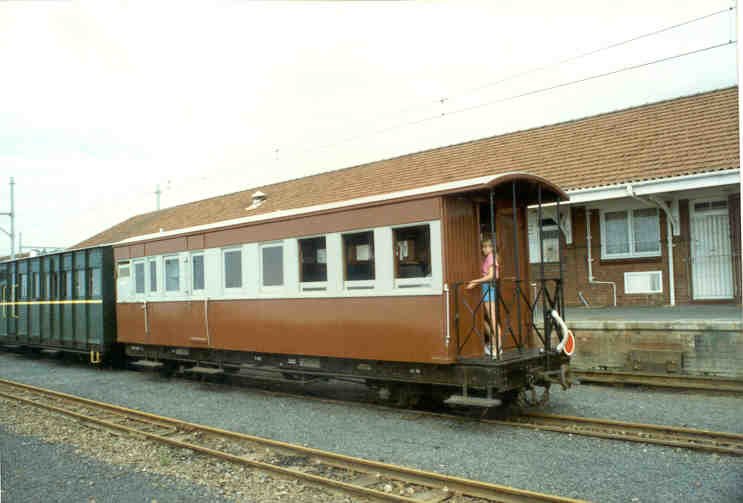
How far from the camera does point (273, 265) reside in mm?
9766

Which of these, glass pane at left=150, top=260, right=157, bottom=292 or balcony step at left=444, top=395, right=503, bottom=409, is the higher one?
glass pane at left=150, top=260, right=157, bottom=292

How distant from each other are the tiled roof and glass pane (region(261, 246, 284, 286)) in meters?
7.94

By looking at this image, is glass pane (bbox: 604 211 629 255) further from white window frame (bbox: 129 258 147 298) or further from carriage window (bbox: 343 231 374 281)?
white window frame (bbox: 129 258 147 298)

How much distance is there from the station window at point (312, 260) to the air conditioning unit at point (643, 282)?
8.79 meters

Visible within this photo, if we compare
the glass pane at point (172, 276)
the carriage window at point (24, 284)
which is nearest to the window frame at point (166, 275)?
the glass pane at point (172, 276)

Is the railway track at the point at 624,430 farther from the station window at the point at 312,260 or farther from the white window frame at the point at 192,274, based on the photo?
the white window frame at the point at 192,274

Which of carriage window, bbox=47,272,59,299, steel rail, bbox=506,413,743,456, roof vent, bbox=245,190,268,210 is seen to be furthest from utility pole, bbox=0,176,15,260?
steel rail, bbox=506,413,743,456

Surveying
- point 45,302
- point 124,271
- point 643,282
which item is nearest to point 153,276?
point 124,271

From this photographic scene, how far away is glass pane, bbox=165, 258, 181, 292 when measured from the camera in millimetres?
11914

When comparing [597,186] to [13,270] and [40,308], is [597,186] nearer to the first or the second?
[40,308]

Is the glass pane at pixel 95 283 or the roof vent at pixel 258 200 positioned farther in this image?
the roof vent at pixel 258 200

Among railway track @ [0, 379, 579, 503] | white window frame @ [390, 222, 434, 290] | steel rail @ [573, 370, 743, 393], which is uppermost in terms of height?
white window frame @ [390, 222, 434, 290]

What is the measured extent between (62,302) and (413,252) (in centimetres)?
1153

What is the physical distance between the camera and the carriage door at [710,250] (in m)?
13.2
